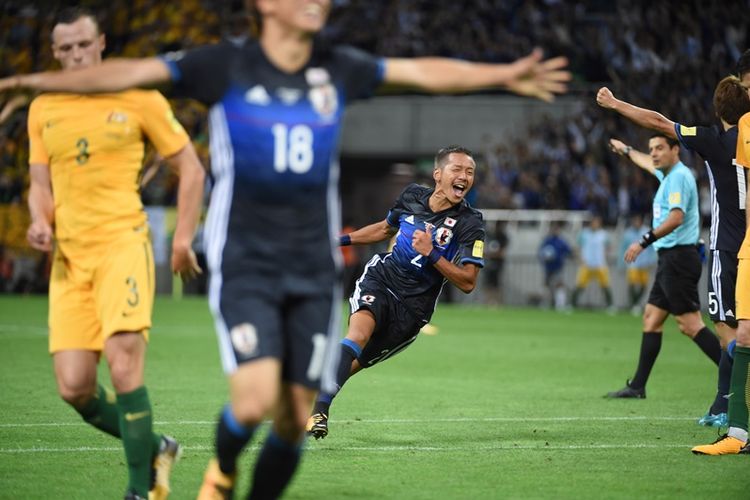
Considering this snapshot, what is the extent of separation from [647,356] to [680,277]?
90 cm

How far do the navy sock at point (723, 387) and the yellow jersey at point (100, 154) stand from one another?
19.4 feet

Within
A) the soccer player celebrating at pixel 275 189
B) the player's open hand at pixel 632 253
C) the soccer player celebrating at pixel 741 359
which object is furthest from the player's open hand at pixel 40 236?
the player's open hand at pixel 632 253

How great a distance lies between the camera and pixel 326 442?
9.17 m

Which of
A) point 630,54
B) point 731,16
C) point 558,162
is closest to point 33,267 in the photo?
point 558,162

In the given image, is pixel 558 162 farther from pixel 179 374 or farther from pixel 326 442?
pixel 326 442

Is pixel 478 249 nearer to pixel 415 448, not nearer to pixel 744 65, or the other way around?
pixel 415 448

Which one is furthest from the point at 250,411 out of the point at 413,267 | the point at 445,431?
the point at 445,431

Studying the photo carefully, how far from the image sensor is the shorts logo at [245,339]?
213 inches

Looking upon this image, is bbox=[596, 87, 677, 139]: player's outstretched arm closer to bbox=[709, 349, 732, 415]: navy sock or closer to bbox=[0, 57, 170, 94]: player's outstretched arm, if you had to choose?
bbox=[709, 349, 732, 415]: navy sock

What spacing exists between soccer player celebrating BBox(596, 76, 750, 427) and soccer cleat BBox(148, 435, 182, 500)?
13.6ft

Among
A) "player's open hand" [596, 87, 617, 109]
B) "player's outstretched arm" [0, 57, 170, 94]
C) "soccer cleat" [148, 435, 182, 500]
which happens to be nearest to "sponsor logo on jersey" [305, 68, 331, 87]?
"player's outstretched arm" [0, 57, 170, 94]

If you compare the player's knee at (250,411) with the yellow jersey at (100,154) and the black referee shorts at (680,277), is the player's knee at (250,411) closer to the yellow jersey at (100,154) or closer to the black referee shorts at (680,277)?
the yellow jersey at (100,154)

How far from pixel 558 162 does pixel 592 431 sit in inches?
928

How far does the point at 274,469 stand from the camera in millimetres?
5559
